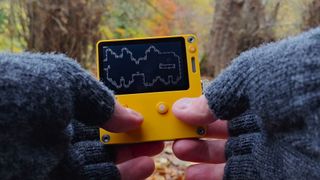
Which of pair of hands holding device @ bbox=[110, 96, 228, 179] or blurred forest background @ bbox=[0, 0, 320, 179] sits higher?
blurred forest background @ bbox=[0, 0, 320, 179]

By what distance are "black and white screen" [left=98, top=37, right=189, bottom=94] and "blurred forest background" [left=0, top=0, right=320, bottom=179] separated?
1.22 meters

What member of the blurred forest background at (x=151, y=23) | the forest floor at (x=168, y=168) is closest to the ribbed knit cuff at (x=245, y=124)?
the forest floor at (x=168, y=168)

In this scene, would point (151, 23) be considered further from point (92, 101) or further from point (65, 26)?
point (92, 101)

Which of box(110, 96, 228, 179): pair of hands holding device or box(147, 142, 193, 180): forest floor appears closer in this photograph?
box(110, 96, 228, 179): pair of hands holding device

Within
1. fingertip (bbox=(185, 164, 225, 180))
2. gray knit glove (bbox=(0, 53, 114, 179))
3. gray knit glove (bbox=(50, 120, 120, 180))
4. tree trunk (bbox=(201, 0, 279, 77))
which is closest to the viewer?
gray knit glove (bbox=(0, 53, 114, 179))

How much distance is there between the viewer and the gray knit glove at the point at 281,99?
52 cm

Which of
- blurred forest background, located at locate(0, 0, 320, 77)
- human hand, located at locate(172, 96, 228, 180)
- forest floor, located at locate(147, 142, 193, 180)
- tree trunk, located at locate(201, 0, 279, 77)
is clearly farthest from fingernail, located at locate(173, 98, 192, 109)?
tree trunk, located at locate(201, 0, 279, 77)

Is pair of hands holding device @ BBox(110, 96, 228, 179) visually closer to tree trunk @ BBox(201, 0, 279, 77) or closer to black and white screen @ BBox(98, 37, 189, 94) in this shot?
black and white screen @ BBox(98, 37, 189, 94)

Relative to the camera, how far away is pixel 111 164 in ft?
2.25

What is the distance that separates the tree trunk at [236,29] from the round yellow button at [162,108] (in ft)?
6.75

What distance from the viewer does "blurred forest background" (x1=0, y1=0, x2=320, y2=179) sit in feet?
7.56

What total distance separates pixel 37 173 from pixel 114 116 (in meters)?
0.13

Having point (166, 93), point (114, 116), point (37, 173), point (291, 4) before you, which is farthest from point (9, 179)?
point (291, 4)

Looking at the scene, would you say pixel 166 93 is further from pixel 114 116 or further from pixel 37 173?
pixel 37 173
